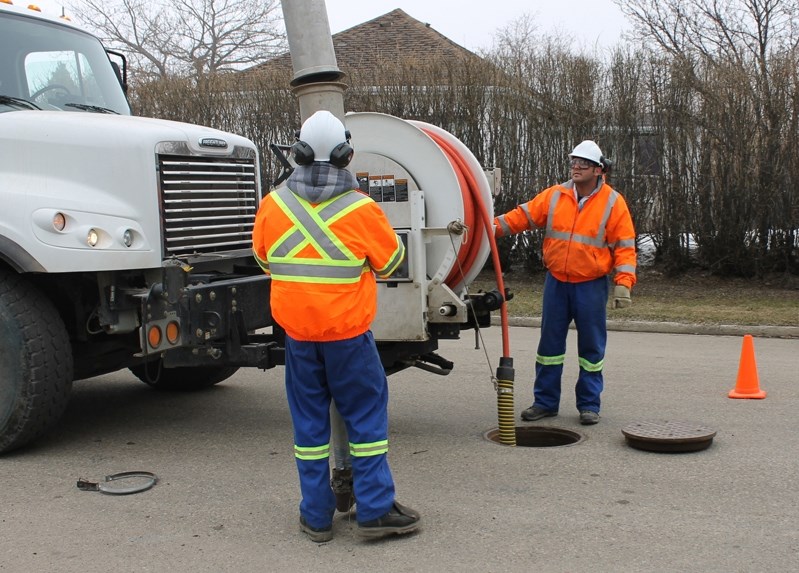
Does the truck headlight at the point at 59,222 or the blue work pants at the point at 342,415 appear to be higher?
the truck headlight at the point at 59,222

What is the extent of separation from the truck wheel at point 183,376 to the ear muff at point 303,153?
11.6 feet

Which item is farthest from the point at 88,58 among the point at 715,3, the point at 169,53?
the point at 169,53

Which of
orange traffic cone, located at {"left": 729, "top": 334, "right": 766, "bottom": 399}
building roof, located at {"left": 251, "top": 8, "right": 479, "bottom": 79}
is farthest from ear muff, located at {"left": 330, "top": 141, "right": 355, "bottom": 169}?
building roof, located at {"left": 251, "top": 8, "right": 479, "bottom": 79}

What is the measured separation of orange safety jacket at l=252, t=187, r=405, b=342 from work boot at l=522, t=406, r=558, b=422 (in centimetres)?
253

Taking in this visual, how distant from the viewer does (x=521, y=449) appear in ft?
18.7

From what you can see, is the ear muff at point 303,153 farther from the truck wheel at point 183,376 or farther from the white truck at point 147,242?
the truck wheel at point 183,376

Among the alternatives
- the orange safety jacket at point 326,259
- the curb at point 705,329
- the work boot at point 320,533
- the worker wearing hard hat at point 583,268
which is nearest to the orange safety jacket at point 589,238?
the worker wearing hard hat at point 583,268

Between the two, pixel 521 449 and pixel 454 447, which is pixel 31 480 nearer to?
pixel 454 447

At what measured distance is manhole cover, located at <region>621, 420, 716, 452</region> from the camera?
549 centimetres

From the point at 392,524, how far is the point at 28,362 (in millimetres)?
2481

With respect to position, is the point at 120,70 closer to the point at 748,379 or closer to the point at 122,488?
the point at 122,488

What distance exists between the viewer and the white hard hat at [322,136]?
4141mm

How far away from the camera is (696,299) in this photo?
40.1 feet

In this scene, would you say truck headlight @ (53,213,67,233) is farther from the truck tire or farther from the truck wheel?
the truck wheel
